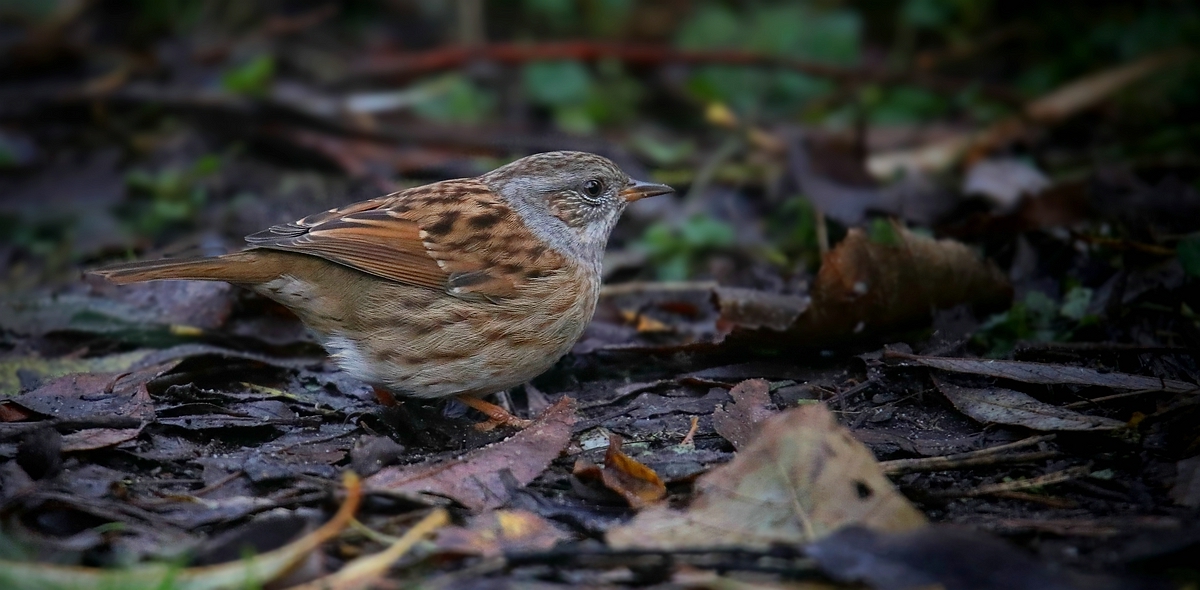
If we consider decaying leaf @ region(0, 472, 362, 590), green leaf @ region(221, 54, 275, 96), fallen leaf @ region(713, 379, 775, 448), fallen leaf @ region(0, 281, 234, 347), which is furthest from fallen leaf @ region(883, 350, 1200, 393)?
green leaf @ region(221, 54, 275, 96)

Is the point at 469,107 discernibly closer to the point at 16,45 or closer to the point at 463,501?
the point at 16,45

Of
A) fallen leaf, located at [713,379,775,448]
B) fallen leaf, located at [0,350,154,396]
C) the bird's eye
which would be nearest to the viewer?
fallen leaf, located at [713,379,775,448]

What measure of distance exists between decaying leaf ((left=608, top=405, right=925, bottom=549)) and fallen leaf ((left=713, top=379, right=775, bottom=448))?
0.62m

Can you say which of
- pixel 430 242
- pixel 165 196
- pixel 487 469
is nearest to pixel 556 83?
pixel 165 196

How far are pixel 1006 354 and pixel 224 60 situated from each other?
6734 millimetres

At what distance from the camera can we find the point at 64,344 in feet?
17.4

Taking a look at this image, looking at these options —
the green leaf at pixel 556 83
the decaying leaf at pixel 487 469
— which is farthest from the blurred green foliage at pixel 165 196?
the decaying leaf at pixel 487 469

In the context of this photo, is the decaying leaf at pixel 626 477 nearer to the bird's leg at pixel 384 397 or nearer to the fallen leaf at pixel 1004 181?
the bird's leg at pixel 384 397

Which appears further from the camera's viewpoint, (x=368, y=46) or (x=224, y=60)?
(x=368, y=46)

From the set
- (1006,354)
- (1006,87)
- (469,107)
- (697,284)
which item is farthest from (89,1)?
(1006,354)

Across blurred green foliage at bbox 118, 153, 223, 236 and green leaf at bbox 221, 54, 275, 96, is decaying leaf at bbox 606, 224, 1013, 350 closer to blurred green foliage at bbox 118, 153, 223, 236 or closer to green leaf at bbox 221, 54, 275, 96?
blurred green foliage at bbox 118, 153, 223, 236

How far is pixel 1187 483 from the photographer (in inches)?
143

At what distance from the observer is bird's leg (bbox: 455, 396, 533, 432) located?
4688mm

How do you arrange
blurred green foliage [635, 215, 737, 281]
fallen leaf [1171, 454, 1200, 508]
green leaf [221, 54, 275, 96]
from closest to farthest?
fallen leaf [1171, 454, 1200, 508] → blurred green foliage [635, 215, 737, 281] → green leaf [221, 54, 275, 96]
